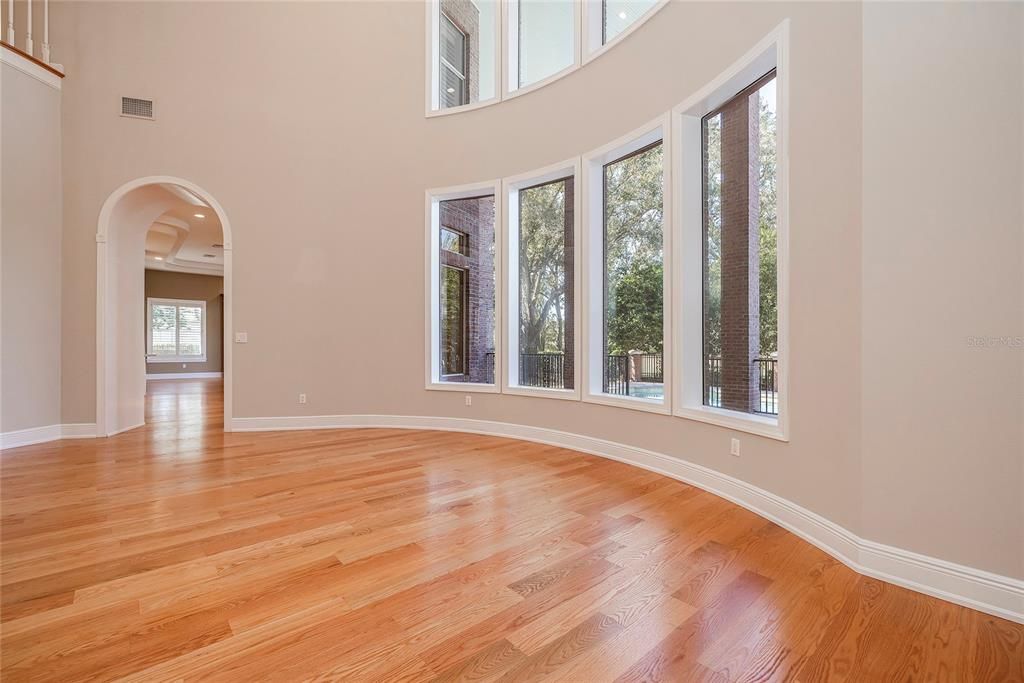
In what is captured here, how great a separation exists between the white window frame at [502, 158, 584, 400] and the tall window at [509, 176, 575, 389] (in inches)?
0.6

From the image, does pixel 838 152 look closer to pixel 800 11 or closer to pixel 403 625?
pixel 800 11

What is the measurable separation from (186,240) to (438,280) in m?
8.00

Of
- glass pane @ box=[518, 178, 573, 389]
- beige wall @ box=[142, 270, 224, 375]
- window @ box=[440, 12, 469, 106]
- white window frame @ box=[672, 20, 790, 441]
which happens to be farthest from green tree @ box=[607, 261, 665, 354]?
beige wall @ box=[142, 270, 224, 375]

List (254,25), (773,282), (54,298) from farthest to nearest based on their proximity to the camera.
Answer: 1. (254,25)
2. (54,298)
3. (773,282)

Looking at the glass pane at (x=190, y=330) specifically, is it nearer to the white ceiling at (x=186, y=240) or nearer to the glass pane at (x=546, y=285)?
the white ceiling at (x=186, y=240)

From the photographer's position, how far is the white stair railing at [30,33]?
4766mm

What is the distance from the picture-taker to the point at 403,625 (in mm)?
1687

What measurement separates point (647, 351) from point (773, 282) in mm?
1247

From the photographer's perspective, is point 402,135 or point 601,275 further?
point 402,135

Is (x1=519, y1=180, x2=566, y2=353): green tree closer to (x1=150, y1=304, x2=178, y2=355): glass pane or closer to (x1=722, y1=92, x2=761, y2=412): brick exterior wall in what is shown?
(x1=722, y1=92, x2=761, y2=412): brick exterior wall

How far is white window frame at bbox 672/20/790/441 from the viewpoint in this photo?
264 centimetres

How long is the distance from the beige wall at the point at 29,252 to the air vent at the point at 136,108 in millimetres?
592

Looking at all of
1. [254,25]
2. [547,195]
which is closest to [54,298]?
[254,25]

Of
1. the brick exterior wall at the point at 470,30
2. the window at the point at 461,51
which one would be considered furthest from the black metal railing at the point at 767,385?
the brick exterior wall at the point at 470,30
